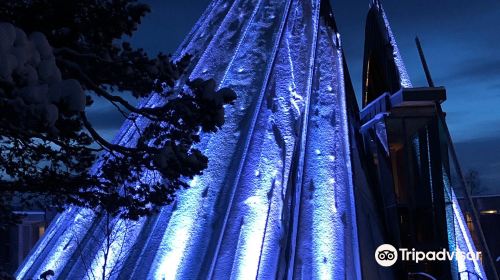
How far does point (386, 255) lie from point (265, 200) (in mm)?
1534

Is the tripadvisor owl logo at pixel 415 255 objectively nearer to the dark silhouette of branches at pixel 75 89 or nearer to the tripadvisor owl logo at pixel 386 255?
the tripadvisor owl logo at pixel 386 255

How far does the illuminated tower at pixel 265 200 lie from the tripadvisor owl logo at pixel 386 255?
A: 0.26 ft

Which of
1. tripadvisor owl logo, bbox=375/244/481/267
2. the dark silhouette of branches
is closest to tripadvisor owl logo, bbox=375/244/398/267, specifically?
tripadvisor owl logo, bbox=375/244/481/267

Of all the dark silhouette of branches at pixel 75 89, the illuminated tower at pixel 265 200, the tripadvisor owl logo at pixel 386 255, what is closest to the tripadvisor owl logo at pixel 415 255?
the tripadvisor owl logo at pixel 386 255

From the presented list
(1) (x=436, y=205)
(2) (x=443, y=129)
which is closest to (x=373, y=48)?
(2) (x=443, y=129)

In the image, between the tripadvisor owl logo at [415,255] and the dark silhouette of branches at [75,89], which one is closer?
the dark silhouette of branches at [75,89]

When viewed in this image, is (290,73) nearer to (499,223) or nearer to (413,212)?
(413,212)

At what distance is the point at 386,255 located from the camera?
22.3 feet

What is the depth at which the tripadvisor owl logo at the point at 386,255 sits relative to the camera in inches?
263

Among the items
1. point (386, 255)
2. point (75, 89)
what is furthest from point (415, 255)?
point (75, 89)

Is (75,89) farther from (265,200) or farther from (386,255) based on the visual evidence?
(386,255)

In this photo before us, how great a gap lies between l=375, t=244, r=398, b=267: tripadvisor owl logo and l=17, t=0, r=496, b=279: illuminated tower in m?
0.08

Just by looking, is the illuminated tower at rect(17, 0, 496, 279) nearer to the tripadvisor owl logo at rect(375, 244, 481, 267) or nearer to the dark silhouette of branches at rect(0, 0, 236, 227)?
the tripadvisor owl logo at rect(375, 244, 481, 267)

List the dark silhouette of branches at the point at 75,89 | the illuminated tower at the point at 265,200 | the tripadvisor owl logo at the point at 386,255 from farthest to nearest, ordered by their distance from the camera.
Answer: the tripadvisor owl logo at the point at 386,255 → the illuminated tower at the point at 265,200 → the dark silhouette of branches at the point at 75,89
